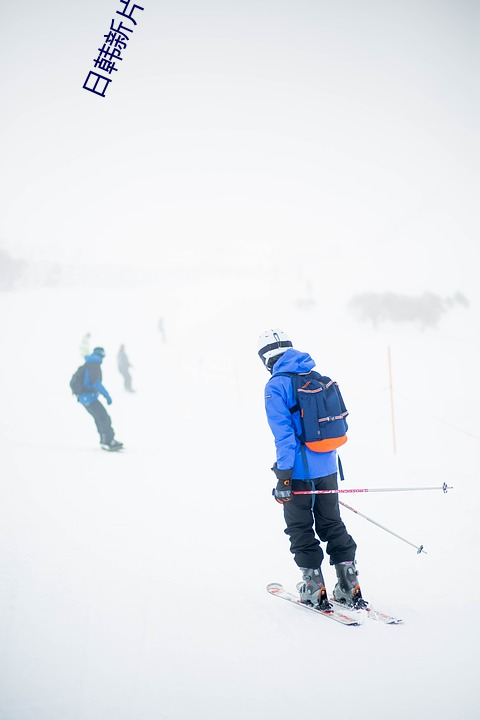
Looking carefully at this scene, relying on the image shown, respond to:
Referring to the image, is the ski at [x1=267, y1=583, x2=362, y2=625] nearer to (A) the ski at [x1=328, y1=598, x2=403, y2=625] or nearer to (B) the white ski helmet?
(A) the ski at [x1=328, y1=598, x2=403, y2=625]

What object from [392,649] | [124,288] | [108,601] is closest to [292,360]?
[392,649]

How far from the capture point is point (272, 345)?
312 centimetres

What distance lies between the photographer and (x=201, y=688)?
213 cm

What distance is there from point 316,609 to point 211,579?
0.98 m

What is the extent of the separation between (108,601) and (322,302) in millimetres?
38978

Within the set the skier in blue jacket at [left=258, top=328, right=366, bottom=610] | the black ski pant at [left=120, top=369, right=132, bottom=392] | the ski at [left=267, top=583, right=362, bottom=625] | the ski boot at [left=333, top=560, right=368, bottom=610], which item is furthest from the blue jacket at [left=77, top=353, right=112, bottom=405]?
the black ski pant at [left=120, top=369, right=132, bottom=392]

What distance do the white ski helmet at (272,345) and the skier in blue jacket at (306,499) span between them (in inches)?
5.2

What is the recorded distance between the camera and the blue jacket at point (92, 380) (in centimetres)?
734

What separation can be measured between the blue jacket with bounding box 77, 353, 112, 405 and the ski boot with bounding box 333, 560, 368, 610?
5595mm

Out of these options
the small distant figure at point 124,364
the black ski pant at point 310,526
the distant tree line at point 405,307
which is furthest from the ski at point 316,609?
the distant tree line at point 405,307

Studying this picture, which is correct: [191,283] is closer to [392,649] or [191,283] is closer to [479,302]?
[479,302]

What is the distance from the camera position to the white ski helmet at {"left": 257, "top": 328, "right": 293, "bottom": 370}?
10.2 ft

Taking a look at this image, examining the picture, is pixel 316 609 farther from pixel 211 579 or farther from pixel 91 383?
pixel 91 383

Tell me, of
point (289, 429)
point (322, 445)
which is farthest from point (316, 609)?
point (289, 429)
